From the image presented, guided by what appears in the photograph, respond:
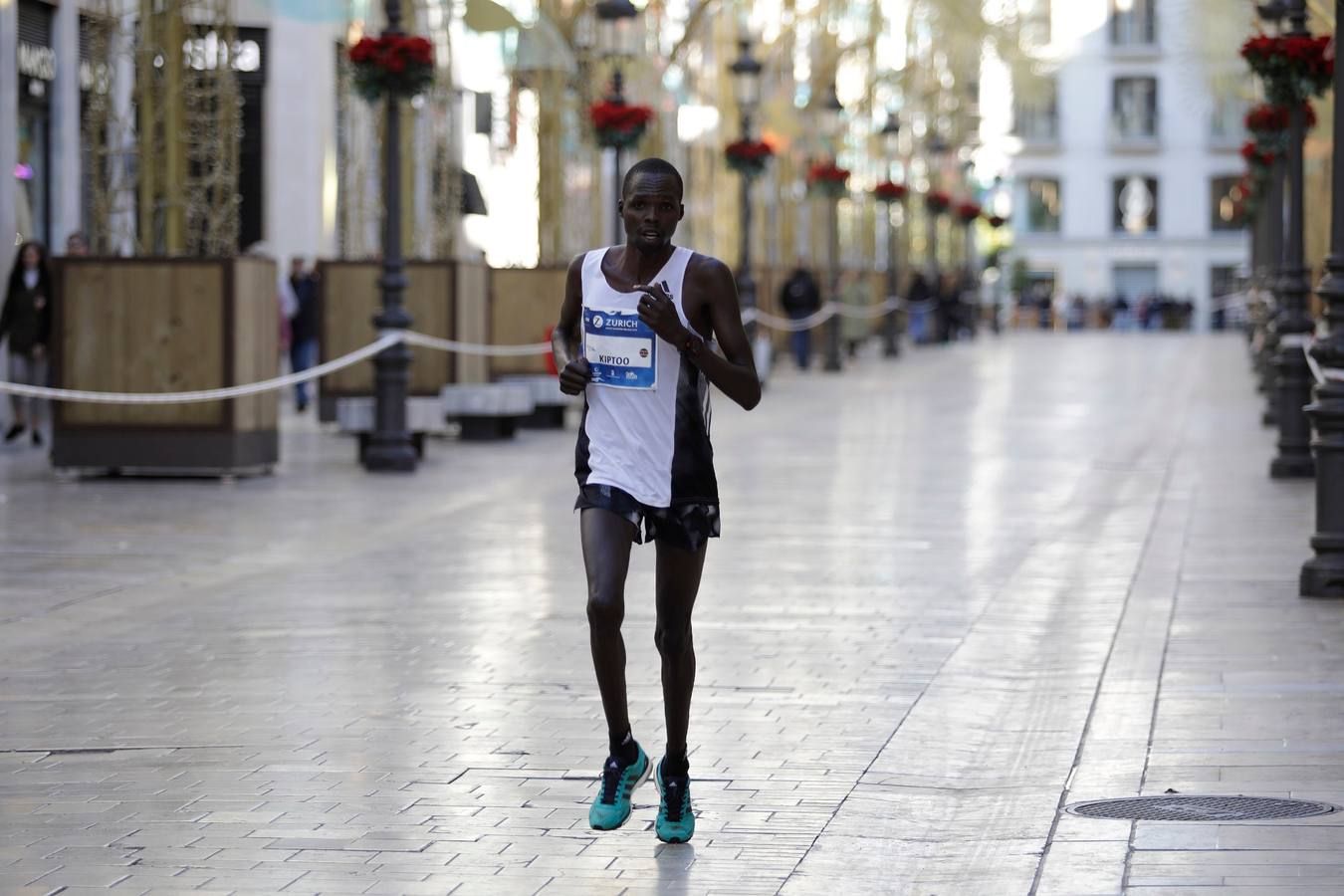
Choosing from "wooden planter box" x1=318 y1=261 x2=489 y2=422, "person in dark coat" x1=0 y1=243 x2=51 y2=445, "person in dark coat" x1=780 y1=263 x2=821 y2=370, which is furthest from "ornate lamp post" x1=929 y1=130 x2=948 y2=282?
"person in dark coat" x1=0 y1=243 x2=51 y2=445

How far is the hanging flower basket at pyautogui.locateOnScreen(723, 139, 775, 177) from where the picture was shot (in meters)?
36.6

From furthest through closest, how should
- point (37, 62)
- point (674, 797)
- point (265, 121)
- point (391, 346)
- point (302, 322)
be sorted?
1. point (265, 121)
2. point (302, 322)
3. point (37, 62)
4. point (391, 346)
5. point (674, 797)

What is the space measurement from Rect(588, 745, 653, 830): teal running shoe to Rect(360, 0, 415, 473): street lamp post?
12835 millimetres

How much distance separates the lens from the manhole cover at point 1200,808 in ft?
22.7

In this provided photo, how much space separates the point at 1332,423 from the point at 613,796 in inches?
235

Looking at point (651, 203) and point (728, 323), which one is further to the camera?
point (728, 323)

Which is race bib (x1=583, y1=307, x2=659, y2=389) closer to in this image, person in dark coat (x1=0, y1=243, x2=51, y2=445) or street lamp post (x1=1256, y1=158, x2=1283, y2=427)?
person in dark coat (x1=0, y1=243, x2=51, y2=445)

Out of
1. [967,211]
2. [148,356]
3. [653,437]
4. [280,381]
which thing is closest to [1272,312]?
[280,381]

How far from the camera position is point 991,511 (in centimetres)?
1633

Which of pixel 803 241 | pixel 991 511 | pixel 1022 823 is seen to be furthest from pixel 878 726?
pixel 803 241

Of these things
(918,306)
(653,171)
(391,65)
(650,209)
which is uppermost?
(391,65)

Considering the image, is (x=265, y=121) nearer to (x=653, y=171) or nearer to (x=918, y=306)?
(x=918, y=306)

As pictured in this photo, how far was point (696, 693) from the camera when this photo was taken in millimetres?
9102

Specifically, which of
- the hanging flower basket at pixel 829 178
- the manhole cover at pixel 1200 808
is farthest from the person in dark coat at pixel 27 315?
the hanging flower basket at pixel 829 178
